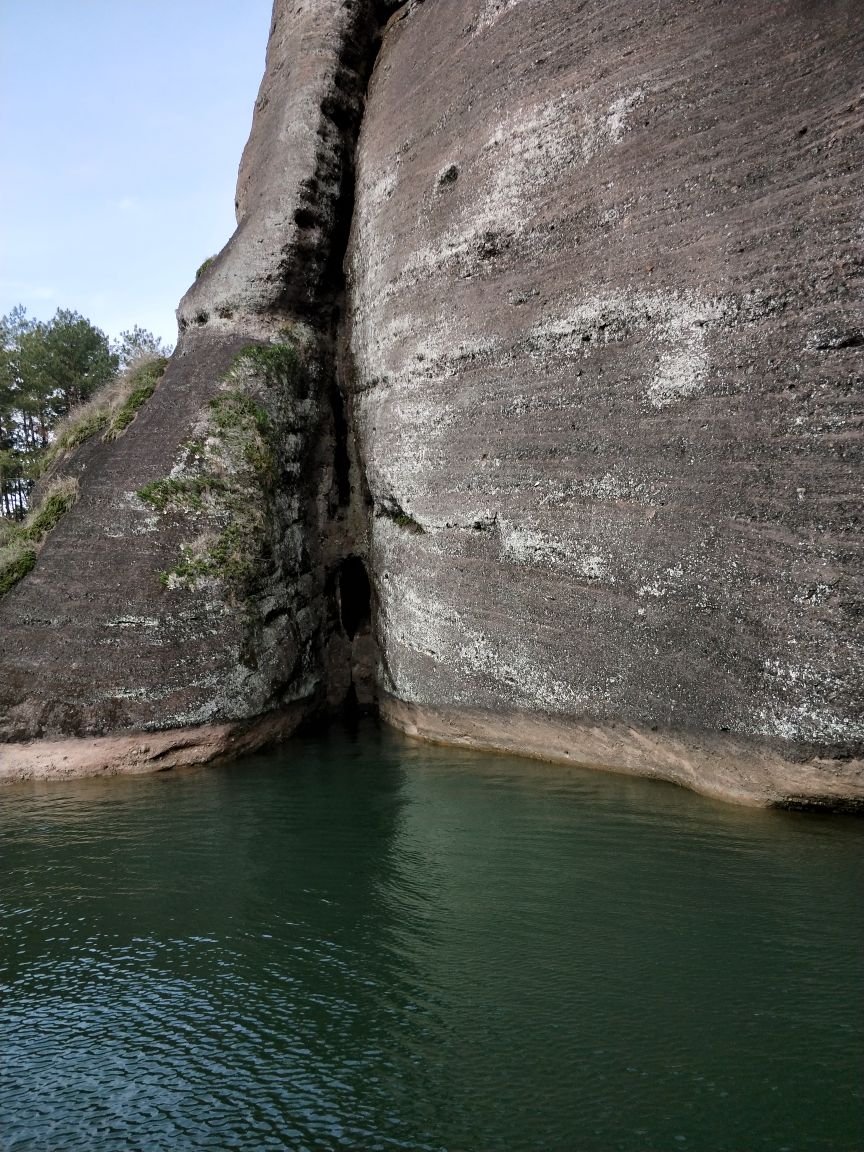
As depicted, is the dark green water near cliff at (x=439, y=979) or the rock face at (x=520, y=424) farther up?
the rock face at (x=520, y=424)

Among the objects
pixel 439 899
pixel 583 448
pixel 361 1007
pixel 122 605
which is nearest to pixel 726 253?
pixel 583 448

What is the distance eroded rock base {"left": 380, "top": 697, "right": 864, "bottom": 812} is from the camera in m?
5.64

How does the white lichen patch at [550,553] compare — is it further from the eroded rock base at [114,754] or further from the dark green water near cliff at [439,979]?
the eroded rock base at [114,754]

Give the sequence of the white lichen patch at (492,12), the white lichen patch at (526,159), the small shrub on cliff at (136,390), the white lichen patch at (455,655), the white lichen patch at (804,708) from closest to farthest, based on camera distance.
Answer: the white lichen patch at (804,708)
the white lichen patch at (526,159)
the white lichen patch at (455,655)
the white lichen patch at (492,12)
the small shrub on cliff at (136,390)

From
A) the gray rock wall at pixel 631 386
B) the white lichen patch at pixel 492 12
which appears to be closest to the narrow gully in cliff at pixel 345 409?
the gray rock wall at pixel 631 386

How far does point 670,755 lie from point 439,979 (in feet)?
11.0

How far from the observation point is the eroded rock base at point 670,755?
5.64 metres

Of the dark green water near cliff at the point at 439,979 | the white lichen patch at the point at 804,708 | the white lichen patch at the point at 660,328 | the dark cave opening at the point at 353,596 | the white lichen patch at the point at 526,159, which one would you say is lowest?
the dark green water near cliff at the point at 439,979

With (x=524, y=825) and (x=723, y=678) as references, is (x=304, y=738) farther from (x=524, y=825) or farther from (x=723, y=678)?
(x=723, y=678)

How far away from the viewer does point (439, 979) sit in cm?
376

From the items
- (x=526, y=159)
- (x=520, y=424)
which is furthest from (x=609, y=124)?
(x=520, y=424)

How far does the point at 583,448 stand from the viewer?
7.09 m

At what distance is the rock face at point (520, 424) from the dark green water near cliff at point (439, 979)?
54.3 inches

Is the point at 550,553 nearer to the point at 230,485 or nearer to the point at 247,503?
the point at 247,503
